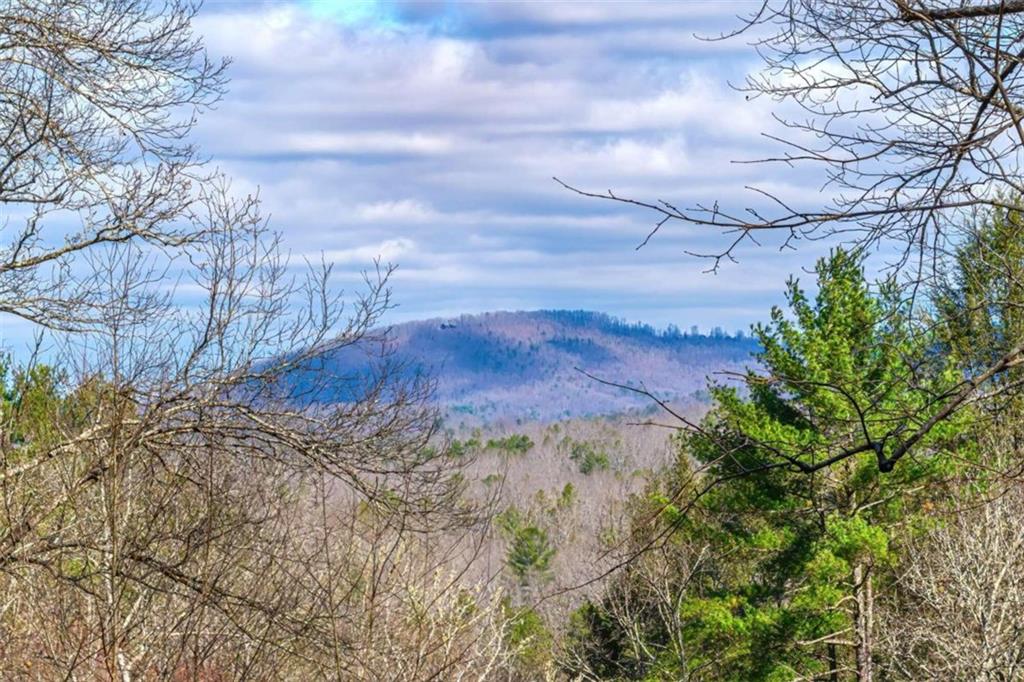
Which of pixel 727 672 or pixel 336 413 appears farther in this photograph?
pixel 727 672

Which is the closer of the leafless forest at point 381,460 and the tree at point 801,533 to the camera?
the leafless forest at point 381,460

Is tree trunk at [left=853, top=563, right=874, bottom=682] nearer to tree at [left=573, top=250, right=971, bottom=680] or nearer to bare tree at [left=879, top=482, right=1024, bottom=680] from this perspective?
tree at [left=573, top=250, right=971, bottom=680]

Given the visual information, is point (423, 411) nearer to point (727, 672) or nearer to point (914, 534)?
point (914, 534)

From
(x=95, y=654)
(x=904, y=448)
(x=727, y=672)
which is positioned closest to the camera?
(x=904, y=448)

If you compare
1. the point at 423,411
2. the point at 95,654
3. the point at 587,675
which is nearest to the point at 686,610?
the point at 587,675

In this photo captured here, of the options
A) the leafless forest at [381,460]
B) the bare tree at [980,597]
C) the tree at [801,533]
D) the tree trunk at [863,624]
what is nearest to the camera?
the leafless forest at [381,460]

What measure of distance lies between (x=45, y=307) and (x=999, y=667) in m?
11.7

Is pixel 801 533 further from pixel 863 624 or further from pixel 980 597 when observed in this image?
pixel 980 597

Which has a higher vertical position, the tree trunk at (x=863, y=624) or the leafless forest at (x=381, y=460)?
the leafless forest at (x=381, y=460)

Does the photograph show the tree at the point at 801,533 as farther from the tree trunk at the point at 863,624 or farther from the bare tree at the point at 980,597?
the bare tree at the point at 980,597

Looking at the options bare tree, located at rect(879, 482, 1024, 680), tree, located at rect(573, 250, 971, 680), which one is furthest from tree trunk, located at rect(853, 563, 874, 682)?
bare tree, located at rect(879, 482, 1024, 680)

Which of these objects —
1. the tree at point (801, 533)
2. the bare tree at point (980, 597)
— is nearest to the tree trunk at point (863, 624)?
the tree at point (801, 533)

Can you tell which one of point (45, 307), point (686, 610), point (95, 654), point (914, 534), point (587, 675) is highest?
point (45, 307)

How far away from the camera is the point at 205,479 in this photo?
30.1ft
